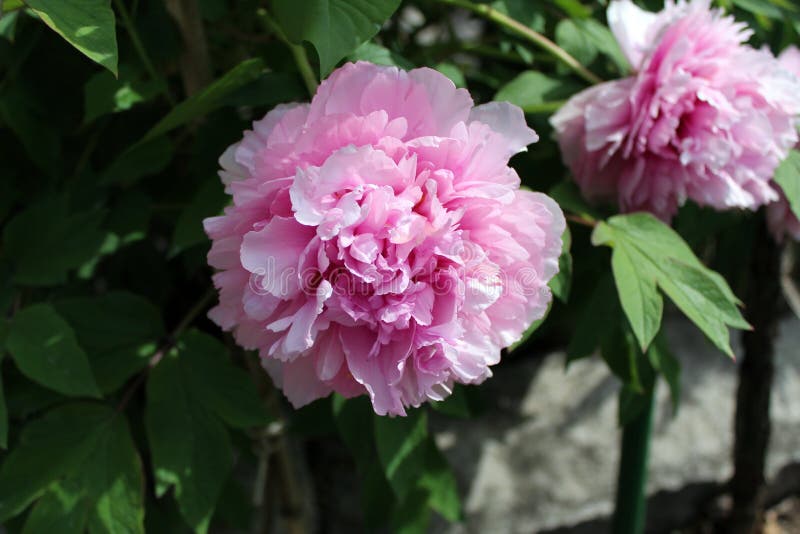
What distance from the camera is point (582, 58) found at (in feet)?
2.72

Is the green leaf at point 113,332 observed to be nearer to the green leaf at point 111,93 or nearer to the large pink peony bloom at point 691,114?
the green leaf at point 111,93

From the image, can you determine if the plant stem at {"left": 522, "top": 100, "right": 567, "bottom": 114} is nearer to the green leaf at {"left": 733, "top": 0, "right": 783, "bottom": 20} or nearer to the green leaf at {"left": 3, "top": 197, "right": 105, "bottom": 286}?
the green leaf at {"left": 733, "top": 0, "right": 783, "bottom": 20}

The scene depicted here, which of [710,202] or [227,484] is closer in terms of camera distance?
[710,202]

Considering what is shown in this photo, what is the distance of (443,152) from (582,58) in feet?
1.07

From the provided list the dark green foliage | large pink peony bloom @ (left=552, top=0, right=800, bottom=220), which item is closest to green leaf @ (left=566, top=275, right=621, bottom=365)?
the dark green foliage

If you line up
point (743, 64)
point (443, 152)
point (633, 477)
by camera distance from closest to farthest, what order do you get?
point (443, 152) < point (743, 64) < point (633, 477)

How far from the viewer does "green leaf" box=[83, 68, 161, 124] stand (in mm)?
753

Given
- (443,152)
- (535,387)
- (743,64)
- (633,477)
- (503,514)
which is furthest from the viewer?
(535,387)

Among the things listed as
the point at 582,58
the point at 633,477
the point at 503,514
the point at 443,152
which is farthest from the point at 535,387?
the point at 443,152

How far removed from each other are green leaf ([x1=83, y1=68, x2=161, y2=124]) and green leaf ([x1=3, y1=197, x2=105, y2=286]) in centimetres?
12

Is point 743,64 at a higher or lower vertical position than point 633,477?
higher

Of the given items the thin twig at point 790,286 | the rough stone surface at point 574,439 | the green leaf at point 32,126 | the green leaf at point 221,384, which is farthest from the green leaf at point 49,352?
the thin twig at point 790,286

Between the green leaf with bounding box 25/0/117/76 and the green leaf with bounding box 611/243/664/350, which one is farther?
the green leaf with bounding box 611/243/664/350

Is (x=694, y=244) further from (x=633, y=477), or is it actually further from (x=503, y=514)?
(x=503, y=514)
